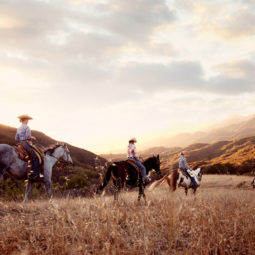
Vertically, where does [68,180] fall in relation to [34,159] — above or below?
below

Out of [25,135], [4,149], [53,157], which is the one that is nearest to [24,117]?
[25,135]

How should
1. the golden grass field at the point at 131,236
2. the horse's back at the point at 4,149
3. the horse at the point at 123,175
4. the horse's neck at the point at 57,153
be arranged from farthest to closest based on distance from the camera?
1. the horse's neck at the point at 57,153
2. the horse at the point at 123,175
3. the horse's back at the point at 4,149
4. the golden grass field at the point at 131,236

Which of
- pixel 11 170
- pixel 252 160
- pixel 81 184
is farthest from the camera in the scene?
pixel 252 160

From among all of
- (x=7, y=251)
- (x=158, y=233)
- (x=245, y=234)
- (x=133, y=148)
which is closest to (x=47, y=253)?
(x=7, y=251)

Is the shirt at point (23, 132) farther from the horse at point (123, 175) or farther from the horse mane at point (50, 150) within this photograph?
the horse at point (123, 175)

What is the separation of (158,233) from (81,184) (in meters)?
15.8

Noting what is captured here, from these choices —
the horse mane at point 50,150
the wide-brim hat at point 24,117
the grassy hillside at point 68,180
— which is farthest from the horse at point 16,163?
the grassy hillside at point 68,180

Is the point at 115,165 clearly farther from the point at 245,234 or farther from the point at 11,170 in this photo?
the point at 245,234

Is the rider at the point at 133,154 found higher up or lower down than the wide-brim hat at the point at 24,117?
lower down

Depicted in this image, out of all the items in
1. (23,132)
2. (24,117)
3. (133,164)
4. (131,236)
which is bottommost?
(131,236)

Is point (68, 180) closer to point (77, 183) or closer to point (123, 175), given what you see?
point (77, 183)

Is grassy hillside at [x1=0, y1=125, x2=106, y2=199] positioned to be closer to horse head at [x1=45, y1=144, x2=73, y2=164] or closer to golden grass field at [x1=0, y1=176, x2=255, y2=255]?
horse head at [x1=45, y1=144, x2=73, y2=164]

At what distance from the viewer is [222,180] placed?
23.9 metres

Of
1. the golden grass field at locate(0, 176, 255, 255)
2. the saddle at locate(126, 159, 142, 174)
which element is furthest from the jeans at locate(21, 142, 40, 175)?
the golden grass field at locate(0, 176, 255, 255)
